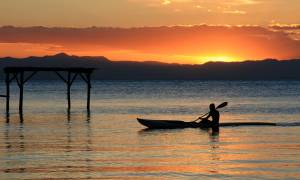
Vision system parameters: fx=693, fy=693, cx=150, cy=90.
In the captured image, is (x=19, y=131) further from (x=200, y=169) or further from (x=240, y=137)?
(x=200, y=169)

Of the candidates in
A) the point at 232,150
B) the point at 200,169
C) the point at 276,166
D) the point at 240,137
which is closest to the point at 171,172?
the point at 200,169

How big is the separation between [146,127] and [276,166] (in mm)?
16889

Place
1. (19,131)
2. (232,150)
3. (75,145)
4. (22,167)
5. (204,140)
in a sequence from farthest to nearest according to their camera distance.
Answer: (19,131)
(204,140)
(75,145)
(232,150)
(22,167)

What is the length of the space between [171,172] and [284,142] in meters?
10.2

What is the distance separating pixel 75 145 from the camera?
29219 mm

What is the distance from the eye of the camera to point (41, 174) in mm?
20750

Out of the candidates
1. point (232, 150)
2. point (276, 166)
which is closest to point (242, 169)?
point (276, 166)

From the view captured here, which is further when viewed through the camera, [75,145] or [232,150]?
[75,145]

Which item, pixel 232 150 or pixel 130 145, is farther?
pixel 130 145

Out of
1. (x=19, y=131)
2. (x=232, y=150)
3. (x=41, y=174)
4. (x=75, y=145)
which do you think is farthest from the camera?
(x=19, y=131)

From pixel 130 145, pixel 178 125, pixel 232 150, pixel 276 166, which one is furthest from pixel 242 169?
pixel 178 125

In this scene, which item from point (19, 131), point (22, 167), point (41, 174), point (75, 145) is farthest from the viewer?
point (19, 131)

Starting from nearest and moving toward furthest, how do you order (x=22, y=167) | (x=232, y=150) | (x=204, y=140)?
(x=22, y=167) < (x=232, y=150) < (x=204, y=140)

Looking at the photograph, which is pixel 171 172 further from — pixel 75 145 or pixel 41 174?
pixel 75 145
